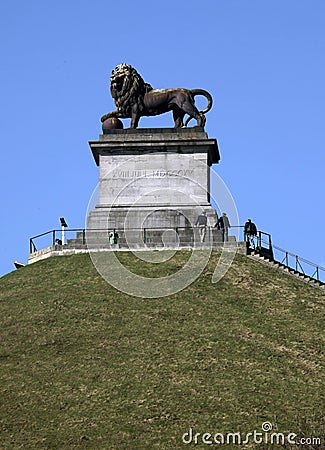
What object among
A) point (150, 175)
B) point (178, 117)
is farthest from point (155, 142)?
point (178, 117)

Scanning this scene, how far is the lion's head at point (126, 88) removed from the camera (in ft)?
201

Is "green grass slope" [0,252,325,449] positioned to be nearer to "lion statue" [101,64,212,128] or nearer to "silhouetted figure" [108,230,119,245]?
"silhouetted figure" [108,230,119,245]

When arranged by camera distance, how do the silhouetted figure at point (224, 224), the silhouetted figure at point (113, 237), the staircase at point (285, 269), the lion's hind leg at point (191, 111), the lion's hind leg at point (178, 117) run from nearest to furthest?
the staircase at point (285, 269), the silhouetted figure at point (113, 237), the silhouetted figure at point (224, 224), the lion's hind leg at point (191, 111), the lion's hind leg at point (178, 117)

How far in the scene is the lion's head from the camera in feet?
201

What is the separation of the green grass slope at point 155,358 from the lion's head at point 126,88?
35.6 ft

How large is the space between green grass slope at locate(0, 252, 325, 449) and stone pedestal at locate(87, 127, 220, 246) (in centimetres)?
503

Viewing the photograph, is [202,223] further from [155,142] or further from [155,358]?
[155,358]

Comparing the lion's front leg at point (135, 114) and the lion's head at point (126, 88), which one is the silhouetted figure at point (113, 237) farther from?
the lion's head at point (126, 88)

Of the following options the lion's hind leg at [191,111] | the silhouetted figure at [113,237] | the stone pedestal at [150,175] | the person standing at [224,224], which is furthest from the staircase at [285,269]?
the lion's hind leg at [191,111]

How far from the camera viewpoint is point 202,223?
57.5m

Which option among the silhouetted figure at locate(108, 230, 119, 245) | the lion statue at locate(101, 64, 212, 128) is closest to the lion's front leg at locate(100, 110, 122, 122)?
the lion statue at locate(101, 64, 212, 128)

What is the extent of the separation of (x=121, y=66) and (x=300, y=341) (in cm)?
2238

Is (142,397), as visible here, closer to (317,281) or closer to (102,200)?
(317,281)

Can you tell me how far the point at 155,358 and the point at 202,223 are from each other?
604 inches
